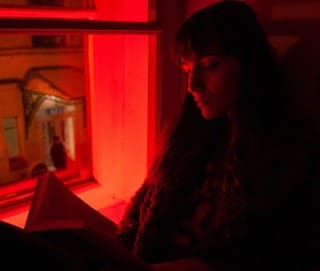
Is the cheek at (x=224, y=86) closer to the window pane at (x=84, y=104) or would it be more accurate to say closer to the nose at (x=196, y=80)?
the nose at (x=196, y=80)

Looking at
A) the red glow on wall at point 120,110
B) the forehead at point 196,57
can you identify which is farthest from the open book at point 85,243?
the red glow on wall at point 120,110

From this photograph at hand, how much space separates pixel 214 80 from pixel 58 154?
0.86 meters

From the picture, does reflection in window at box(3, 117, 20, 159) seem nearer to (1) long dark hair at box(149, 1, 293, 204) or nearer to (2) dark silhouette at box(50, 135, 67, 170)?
(2) dark silhouette at box(50, 135, 67, 170)

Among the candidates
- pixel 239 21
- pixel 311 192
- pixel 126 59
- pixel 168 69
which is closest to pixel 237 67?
pixel 239 21

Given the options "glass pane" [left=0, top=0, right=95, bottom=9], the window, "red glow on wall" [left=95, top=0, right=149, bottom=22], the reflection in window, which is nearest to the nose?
the window

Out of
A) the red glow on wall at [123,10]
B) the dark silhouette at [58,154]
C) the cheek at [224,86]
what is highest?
the red glow on wall at [123,10]

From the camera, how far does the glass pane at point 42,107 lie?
3.99 feet

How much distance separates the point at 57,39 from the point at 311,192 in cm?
102

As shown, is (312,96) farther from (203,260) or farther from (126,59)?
(126,59)

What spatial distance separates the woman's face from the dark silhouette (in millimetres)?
769

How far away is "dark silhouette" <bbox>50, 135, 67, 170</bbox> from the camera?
142 cm

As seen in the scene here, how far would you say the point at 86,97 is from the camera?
1.45m

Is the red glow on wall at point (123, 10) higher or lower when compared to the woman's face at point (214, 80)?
higher

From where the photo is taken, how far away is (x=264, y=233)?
76cm
